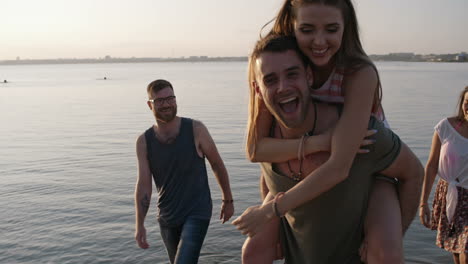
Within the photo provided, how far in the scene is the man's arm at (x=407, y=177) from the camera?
2.70 m

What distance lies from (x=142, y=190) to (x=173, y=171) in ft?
1.71

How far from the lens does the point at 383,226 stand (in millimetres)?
2588

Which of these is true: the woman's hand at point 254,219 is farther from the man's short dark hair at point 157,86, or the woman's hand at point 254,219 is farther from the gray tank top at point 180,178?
the man's short dark hair at point 157,86

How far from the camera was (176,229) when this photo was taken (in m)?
5.55

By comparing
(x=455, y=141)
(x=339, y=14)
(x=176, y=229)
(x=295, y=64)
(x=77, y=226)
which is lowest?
(x=77, y=226)

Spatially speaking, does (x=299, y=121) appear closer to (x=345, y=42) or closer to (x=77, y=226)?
(x=345, y=42)

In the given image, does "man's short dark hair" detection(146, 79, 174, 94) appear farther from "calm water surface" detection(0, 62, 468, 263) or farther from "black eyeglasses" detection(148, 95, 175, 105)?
"calm water surface" detection(0, 62, 468, 263)

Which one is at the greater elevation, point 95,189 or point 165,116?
point 165,116

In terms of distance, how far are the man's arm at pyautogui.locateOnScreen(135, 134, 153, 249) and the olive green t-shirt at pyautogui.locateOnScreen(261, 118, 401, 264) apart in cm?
319

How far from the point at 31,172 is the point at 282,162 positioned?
514 inches

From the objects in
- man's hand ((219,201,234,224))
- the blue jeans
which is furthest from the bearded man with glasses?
man's hand ((219,201,234,224))

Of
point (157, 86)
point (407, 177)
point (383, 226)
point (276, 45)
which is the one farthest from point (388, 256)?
point (157, 86)

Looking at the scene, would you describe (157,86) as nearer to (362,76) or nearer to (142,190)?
(142,190)

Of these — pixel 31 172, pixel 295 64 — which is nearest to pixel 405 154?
pixel 295 64
